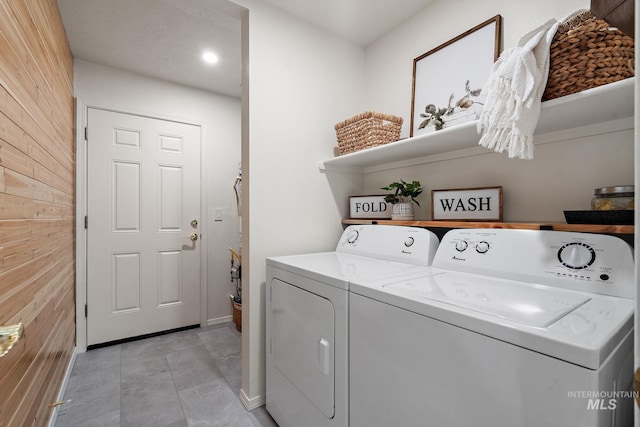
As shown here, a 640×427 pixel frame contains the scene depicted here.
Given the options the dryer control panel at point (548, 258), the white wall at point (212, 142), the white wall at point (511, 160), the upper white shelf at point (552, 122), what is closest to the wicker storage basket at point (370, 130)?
the upper white shelf at point (552, 122)

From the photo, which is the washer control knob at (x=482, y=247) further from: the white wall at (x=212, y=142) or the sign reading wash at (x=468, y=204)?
the white wall at (x=212, y=142)

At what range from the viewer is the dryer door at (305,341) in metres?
1.15

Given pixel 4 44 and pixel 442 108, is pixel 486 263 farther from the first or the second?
pixel 4 44

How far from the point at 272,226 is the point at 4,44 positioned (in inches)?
49.4

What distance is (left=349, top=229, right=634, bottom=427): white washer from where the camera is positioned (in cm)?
57

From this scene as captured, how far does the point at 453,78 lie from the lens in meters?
1.61

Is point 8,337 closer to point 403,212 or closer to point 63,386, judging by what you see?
point 403,212

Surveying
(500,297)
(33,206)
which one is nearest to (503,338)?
(500,297)

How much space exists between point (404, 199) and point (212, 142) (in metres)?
2.16

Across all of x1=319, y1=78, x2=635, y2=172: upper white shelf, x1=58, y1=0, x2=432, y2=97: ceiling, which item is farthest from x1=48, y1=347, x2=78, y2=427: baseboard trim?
x1=58, y1=0, x2=432, y2=97: ceiling

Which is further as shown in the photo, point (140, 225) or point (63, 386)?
point (140, 225)

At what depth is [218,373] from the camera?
6.80 feet

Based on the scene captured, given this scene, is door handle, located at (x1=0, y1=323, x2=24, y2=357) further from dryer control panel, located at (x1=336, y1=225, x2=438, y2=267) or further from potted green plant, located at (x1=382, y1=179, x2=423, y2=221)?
potted green plant, located at (x1=382, y1=179, x2=423, y2=221)

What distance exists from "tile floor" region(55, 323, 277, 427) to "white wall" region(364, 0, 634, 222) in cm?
166
